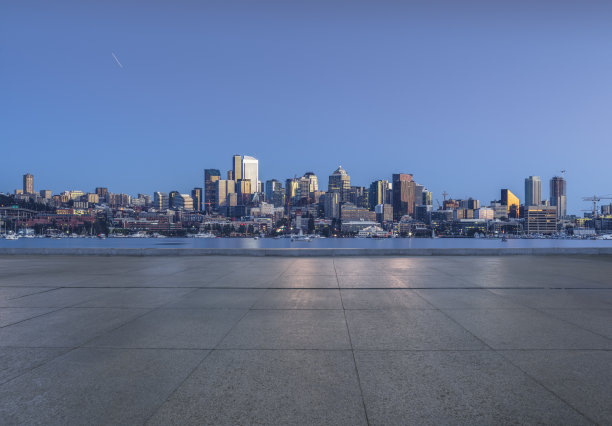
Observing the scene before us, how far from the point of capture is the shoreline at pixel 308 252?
73.9 feet

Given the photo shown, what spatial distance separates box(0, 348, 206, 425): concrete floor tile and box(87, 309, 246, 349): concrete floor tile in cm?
33

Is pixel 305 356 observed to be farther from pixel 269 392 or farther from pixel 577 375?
pixel 577 375

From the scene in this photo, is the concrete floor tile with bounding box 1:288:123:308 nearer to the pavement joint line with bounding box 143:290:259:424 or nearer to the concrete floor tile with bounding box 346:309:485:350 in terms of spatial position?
the pavement joint line with bounding box 143:290:259:424

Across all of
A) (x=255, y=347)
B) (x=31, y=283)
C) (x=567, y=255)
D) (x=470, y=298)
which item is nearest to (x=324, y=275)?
(x=470, y=298)

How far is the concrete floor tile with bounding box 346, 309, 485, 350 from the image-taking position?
19.1 ft

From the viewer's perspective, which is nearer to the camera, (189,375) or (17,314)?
(189,375)

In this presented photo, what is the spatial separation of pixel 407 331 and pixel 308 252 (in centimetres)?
1654

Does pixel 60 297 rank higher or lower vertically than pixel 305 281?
higher

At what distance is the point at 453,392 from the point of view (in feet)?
13.9

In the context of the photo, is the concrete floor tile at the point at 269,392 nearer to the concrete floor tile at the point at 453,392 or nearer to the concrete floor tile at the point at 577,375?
the concrete floor tile at the point at 453,392

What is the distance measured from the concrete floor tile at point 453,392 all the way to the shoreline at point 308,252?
17177 mm

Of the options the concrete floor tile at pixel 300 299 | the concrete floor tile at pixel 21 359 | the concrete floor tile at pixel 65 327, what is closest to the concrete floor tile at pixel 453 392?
the concrete floor tile at pixel 300 299

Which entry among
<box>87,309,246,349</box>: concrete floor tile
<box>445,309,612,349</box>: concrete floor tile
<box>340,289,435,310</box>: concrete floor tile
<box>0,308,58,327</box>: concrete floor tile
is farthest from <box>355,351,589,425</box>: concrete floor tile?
<box>0,308,58,327</box>: concrete floor tile

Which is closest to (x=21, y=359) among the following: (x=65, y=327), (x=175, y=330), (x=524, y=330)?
(x=65, y=327)
